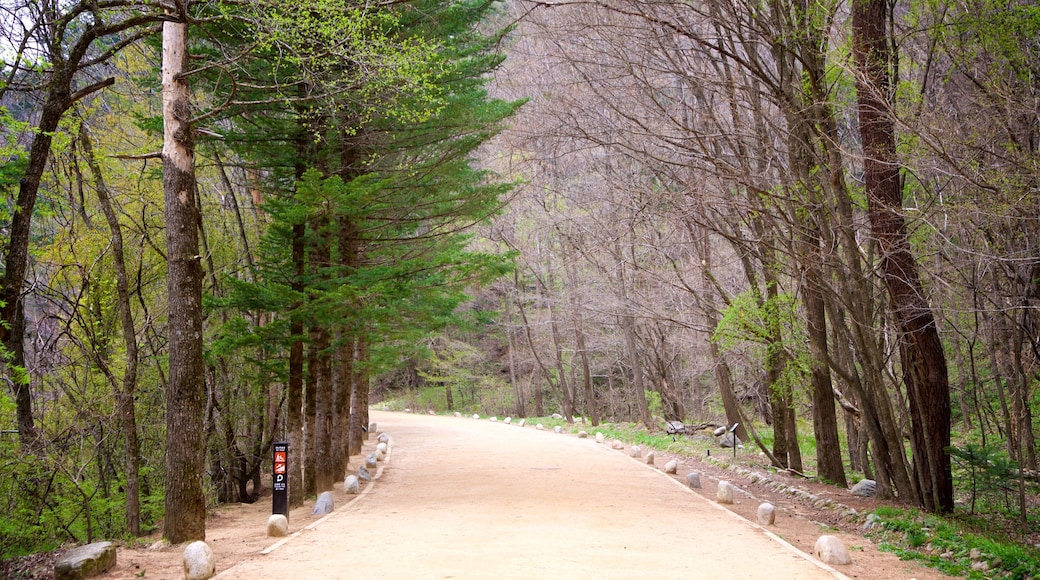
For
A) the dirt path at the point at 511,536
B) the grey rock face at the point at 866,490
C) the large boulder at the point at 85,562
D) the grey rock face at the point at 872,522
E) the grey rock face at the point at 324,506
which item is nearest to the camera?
the large boulder at the point at 85,562

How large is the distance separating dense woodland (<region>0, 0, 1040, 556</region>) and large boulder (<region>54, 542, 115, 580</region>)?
1432 mm

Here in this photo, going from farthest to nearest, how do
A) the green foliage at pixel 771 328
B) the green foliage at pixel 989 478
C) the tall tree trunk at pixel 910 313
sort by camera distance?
1. the green foliage at pixel 771 328
2. the green foliage at pixel 989 478
3. the tall tree trunk at pixel 910 313

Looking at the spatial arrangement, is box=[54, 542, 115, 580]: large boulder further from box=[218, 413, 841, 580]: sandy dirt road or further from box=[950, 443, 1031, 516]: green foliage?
box=[950, 443, 1031, 516]: green foliage

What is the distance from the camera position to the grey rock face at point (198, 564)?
6180mm

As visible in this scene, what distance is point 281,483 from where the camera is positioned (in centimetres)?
953

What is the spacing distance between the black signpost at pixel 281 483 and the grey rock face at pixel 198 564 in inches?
124

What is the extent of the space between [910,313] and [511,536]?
5.72 m

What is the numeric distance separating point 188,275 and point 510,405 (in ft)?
104

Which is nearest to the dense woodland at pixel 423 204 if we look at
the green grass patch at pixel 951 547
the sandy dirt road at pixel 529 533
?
the green grass patch at pixel 951 547

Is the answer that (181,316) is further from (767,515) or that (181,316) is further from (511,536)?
(767,515)

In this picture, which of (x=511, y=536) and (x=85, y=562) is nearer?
(x=85, y=562)

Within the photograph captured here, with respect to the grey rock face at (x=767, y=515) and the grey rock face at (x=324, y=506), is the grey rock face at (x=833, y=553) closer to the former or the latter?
the grey rock face at (x=767, y=515)

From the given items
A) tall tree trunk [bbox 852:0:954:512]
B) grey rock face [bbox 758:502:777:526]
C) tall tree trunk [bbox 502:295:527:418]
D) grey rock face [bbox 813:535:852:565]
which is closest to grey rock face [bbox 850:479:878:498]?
tall tree trunk [bbox 852:0:954:512]

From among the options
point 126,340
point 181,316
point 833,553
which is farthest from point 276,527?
point 833,553
